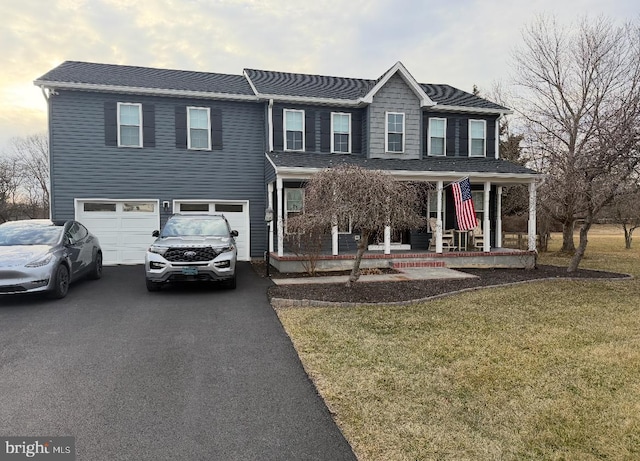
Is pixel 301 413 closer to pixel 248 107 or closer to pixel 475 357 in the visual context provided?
pixel 475 357

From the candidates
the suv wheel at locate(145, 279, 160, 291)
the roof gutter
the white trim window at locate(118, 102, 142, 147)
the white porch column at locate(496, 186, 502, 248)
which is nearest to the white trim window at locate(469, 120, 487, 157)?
the white porch column at locate(496, 186, 502, 248)

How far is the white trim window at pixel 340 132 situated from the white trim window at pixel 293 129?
1.17 metres

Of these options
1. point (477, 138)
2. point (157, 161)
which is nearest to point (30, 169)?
point (157, 161)

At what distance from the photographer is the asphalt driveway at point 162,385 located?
9.42 feet

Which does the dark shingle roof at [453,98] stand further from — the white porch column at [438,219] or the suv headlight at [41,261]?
the suv headlight at [41,261]

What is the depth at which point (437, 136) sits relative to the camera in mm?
15141

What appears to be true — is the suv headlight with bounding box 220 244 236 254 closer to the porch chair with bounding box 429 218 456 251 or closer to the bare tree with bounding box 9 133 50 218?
the porch chair with bounding box 429 218 456 251

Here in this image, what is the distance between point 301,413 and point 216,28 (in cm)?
1351

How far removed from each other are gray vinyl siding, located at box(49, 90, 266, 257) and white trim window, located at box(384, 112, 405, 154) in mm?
4620

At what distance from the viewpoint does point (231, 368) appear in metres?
4.32

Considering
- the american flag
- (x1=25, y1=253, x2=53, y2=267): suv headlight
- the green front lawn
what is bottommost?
the green front lawn

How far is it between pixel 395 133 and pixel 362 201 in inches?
285

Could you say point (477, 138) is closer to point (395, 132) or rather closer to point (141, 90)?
point (395, 132)

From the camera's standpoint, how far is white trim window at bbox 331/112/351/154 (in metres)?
14.3
